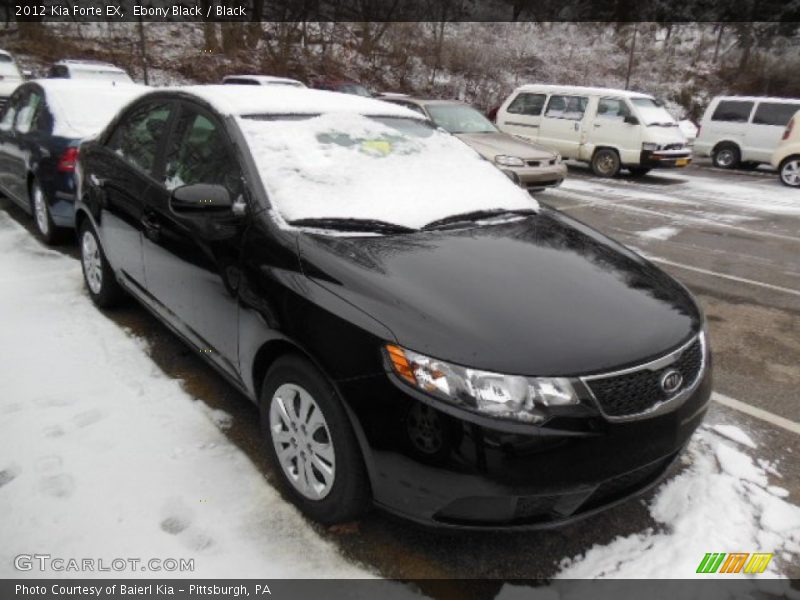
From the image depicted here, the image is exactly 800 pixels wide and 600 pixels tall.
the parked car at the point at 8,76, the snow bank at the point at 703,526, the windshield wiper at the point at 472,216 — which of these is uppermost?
the windshield wiper at the point at 472,216

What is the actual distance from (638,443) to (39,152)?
553 cm

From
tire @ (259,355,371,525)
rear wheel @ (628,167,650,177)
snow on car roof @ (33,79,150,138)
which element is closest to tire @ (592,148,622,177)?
rear wheel @ (628,167,650,177)

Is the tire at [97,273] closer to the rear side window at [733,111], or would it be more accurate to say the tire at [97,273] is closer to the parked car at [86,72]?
the parked car at [86,72]

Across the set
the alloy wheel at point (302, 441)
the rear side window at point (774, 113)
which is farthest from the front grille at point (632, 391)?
the rear side window at point (774, 113)

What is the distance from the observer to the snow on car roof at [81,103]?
18.1ft

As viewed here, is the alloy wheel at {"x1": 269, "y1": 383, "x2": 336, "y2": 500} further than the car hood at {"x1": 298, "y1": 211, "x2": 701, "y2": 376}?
Yes

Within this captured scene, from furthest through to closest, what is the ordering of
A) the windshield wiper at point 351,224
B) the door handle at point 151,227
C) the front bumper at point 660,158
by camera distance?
the front bumper at point 660,158
the door handle at point 151,227
the windshield wiper at point 351,224

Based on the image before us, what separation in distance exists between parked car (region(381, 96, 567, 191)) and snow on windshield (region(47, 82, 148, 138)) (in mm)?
4302

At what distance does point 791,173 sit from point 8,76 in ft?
56.8

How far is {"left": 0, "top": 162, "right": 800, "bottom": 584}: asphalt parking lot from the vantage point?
235cm

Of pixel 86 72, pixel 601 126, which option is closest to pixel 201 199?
pixel 601 126

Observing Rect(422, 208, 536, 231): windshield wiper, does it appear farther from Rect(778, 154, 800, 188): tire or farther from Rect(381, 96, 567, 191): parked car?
Rect(778, 154, 800, 188): tire

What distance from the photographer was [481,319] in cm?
211

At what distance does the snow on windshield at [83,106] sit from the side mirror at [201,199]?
3127 millimetres
